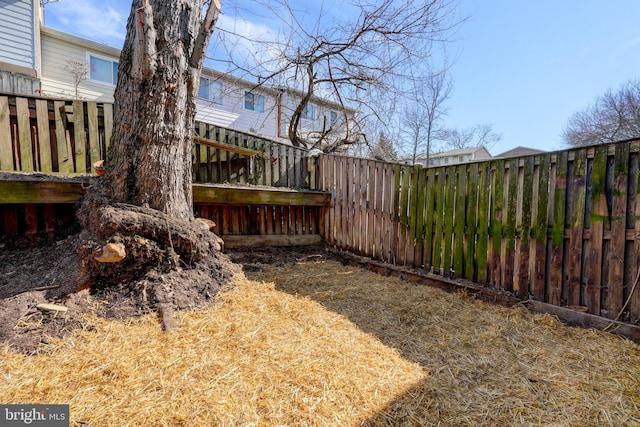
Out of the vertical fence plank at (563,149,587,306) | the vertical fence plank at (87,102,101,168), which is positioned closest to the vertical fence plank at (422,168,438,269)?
the vertical fence plank at (563,149,587,306)

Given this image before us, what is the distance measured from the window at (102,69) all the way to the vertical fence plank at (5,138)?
354 inches

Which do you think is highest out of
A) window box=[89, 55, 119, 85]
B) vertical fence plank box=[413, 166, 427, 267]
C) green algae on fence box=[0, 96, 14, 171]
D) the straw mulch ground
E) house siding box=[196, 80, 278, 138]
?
window box=[89, 55, 119, 85]

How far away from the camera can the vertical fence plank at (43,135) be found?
3215 millimetres

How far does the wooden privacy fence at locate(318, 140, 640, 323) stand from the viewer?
229 cm

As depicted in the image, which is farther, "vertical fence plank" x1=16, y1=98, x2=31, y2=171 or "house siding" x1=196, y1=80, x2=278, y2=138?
"house siding" x1=196, y1=80, x2=278, y2=138

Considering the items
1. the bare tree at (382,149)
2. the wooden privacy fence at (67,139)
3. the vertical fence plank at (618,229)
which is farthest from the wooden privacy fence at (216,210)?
the bare tree at (382,149)

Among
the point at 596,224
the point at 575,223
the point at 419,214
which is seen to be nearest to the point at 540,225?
the point at 575,223

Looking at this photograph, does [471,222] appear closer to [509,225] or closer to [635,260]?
[509,225]

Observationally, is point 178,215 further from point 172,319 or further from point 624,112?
point 624,112

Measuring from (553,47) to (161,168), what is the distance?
11.5 meters

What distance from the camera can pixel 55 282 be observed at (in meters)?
2.22

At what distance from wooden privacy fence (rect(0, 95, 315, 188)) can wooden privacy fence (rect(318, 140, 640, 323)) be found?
226 cm

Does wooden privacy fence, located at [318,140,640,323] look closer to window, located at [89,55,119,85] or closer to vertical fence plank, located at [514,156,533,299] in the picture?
vertical fence plank, located at [514,156,533,299]

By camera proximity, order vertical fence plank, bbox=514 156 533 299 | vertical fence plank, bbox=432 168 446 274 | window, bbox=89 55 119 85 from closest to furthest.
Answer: vertical fence plank, bbox=514 156 533 299 < vertical fence plank, bbox=432 168 446 274 < window, bbox=89 55 119 85
